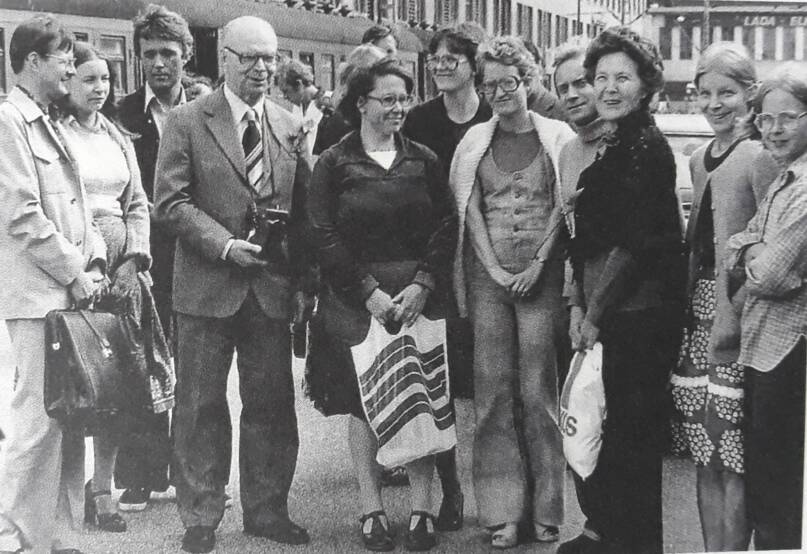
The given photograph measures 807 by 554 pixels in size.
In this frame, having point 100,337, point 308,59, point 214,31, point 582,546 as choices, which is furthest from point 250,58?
point 582,546

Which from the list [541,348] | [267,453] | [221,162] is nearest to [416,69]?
[221,162]

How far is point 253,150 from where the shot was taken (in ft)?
12.5

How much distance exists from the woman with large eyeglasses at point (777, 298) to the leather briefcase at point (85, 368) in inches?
77.8

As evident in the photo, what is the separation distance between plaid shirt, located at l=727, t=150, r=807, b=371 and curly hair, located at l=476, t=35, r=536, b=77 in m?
1.02

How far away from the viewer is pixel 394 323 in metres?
3.76

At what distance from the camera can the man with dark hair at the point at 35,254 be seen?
10.9 feet

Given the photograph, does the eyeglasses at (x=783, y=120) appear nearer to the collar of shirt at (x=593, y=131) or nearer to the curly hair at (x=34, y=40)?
the collar of shirt at (x=593, y=131)

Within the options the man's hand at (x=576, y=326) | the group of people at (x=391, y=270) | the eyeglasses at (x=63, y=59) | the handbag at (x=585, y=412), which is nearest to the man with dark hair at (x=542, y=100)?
the group of people at (x=391, y=270)

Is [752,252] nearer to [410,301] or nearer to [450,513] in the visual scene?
[410,301]

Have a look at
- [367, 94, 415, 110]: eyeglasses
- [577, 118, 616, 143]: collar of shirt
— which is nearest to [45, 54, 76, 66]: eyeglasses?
[367, 94, 415, 110]: eyeglasses

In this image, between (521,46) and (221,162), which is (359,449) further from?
(521,46)

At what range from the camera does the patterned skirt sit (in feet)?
10.6

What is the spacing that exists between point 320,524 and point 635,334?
1.38 m

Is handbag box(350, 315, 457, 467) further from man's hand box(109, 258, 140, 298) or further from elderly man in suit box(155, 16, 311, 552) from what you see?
man's hand box(109, 258, 140, 298)
